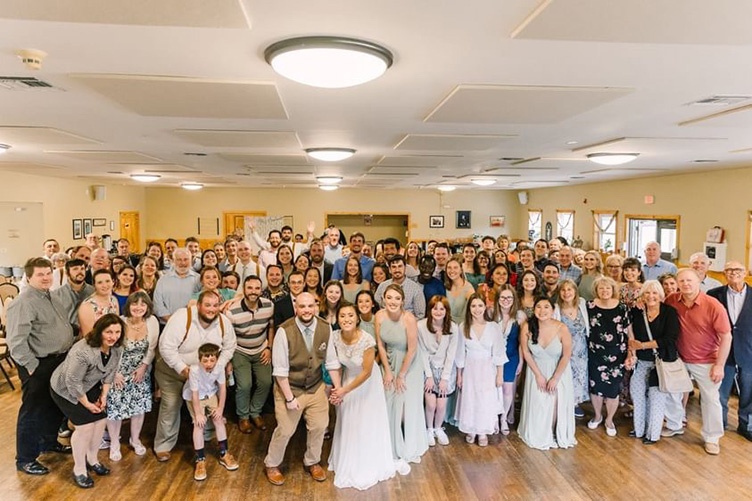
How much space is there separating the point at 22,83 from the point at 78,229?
9013 mm

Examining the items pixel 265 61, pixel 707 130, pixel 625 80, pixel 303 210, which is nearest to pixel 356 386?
pixel 265 61

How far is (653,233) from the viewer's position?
30.5ft

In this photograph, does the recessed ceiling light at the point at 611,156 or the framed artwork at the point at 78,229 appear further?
the framed artwork at the point at 78,229

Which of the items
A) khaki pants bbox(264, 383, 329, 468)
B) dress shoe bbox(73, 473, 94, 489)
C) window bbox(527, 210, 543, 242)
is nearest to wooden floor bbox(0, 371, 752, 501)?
dress shoe bbox(73, 473, 94, 489)

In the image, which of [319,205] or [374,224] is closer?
[319,205]

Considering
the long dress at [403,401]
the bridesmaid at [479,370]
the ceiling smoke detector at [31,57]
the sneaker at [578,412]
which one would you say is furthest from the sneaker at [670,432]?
the ceiling smoke detector at [31,57]

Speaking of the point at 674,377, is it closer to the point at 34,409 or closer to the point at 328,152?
the point at 328,152

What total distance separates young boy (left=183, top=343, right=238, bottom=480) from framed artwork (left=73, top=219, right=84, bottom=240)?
27.1ft

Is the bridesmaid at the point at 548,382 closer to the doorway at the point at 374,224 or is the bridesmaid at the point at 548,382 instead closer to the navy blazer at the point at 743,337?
the navy blazer at the point at 743,337

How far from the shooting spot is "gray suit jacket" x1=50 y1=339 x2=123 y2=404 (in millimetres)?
3238

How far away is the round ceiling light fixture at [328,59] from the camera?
1.83m

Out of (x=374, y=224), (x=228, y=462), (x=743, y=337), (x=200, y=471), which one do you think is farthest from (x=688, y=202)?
(x=374, y=224)

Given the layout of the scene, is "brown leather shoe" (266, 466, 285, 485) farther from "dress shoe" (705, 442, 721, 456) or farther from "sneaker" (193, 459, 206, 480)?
"dress shoe" (705, 442, 721, 456)

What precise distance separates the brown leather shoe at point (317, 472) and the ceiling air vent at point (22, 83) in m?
3.06
